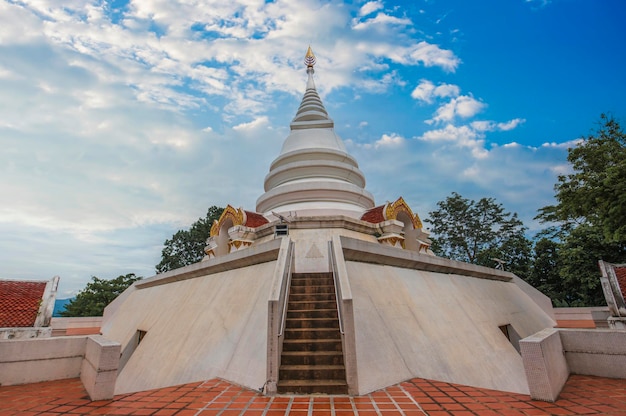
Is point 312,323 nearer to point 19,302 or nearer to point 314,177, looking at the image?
point 19,302

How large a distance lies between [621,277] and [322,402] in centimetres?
896

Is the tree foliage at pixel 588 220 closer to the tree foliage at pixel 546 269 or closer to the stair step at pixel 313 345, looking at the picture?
the tree foliage at pixel 546 269

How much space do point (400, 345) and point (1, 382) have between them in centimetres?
658

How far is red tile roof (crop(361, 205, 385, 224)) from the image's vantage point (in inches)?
535

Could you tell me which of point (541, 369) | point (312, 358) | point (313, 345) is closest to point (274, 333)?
point (312, 358)

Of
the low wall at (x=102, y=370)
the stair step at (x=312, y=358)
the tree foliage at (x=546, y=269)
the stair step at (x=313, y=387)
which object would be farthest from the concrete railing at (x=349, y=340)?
the tree foliage at (x=546, y=269)

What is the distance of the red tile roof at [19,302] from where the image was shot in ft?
22.8

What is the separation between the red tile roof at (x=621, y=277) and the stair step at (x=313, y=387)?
8045 mm

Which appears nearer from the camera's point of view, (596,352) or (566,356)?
(596,352)

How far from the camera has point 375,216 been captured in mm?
13797

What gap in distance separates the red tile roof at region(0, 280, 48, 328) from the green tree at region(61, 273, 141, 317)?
14.2 meters

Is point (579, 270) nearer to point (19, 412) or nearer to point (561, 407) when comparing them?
point (561, 407)

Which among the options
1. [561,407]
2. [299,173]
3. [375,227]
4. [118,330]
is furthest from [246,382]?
[299,173]

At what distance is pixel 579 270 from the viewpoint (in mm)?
16250
